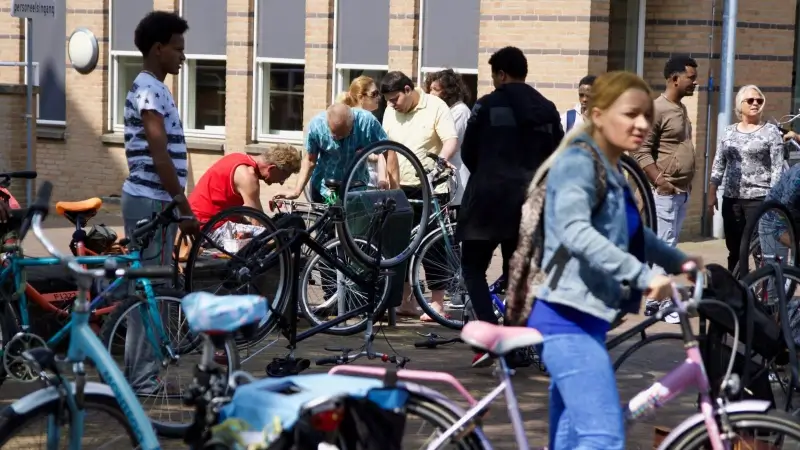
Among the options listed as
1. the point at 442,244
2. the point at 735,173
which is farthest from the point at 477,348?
the point at 735,173

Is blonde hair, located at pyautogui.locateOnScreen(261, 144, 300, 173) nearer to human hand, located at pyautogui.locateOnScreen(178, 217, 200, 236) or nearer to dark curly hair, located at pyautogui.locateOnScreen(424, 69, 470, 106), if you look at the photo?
human hand, located at pyautogui.locateOnScreen(178, 217, 200, 236)

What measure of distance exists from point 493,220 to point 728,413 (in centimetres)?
354

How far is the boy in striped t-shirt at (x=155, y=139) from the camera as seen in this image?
7.16 m

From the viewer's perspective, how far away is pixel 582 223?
4.50m

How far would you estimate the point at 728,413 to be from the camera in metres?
4.62

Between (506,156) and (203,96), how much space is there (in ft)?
39.2

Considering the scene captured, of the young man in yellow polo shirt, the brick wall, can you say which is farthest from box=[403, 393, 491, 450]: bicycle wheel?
the brick wall

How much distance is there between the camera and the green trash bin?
29.6ft

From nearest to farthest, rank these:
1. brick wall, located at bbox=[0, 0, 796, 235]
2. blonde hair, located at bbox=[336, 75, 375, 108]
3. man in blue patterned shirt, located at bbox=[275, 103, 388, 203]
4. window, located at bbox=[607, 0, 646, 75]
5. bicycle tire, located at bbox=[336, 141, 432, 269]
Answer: bicycle tire, located at bbox=[336, 141, 432, 269], man in blue patterned shirt, located at bbox=[275, 103, 388, 203], blonde hair, located at bbox=[336, 75, 375, 108], brick wall, located at bbox=[0, 0, 796, 235], window, located at bbox=[607, 0, 646, 75]

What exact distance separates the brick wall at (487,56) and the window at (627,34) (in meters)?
0.11

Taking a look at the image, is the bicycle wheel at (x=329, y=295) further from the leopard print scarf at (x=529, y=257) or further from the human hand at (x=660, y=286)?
the human hand at (x=660, y=286)

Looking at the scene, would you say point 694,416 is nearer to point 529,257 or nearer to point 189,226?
point 529,257

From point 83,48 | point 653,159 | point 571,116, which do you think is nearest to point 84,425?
point 571,116

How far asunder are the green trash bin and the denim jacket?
4.32m
